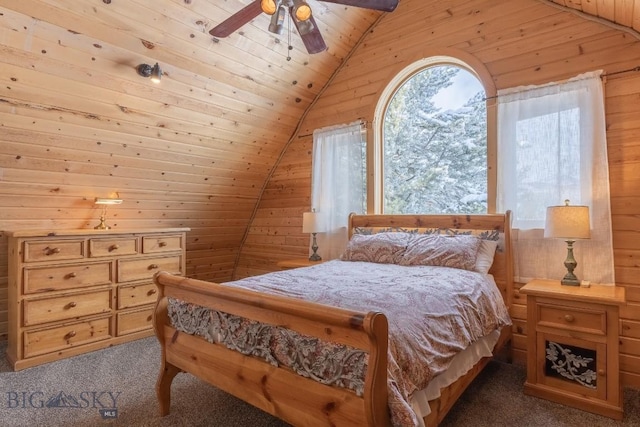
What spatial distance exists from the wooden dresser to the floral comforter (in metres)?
1.51

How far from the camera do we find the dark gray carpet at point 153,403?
6.59 ft

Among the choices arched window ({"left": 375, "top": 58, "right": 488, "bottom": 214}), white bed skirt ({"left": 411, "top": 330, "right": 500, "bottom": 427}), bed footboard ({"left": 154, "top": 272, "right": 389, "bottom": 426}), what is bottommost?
white bed skirt ({"left": 411, "top": 330, "right": 500, "bottom": 427})

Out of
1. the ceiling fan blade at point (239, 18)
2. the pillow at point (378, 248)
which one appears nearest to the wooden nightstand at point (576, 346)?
the pillow at point (378, 248)

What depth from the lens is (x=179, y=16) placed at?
2670 millimetres

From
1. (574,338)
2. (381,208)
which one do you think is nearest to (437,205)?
(381,208)

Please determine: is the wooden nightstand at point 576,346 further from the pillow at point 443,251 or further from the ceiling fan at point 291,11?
the ceiling fan at point 291,11

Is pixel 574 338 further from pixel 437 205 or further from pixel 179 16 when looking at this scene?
pixel 179 16

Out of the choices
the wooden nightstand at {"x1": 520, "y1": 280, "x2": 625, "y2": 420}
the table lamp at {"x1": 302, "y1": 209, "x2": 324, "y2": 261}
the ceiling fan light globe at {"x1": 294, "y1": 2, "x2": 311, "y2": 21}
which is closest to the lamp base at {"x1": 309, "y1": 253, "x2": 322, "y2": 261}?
the table lamp at {"x1": 302, "y1": 209, "x2": 324, "y2": 261}

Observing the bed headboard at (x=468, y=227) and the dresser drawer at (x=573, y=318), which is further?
the bed headboard at (x=468, y=227)

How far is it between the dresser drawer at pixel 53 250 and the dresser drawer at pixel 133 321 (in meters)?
0.68

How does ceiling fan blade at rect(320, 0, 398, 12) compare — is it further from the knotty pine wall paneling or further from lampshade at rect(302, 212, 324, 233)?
lampshade at rect(302, 212, 324, 233)

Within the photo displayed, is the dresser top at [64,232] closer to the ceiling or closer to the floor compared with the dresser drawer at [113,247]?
closer to the ceiling

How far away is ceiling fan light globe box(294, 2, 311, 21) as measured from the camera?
1.86m

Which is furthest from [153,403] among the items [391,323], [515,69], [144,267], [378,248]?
[515,69]
